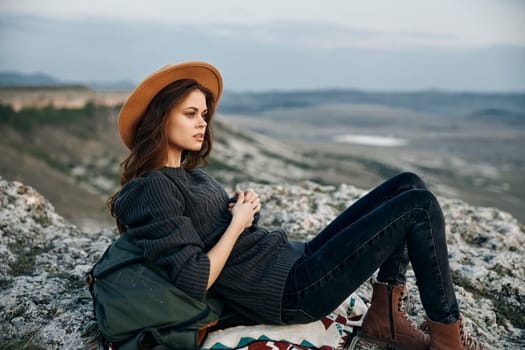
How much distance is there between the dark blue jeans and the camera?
311 centimetres

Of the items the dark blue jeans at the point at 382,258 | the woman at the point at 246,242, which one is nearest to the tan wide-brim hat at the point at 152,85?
the woman at the point at 246,242

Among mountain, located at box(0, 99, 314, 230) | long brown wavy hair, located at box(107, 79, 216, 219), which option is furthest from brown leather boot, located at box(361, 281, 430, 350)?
mountain, located at box(0, 99, 314, 230)

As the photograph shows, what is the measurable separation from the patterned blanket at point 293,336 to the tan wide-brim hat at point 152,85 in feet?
4.75

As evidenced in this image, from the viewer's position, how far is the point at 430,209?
3117 mm

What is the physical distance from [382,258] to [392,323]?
22.7 inches

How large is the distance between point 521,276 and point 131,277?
3.85 meters

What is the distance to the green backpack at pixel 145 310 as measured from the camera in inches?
116

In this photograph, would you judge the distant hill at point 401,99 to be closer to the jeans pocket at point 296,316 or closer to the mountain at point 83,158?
the mountain at point 83,158

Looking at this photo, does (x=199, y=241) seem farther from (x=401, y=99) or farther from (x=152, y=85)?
(x=401, y=99)

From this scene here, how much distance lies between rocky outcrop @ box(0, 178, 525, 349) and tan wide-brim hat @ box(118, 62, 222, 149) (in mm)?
1447

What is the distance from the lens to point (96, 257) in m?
4.94

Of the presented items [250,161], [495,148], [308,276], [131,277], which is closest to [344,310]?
[308,276]

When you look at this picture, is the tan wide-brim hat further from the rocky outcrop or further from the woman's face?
the rocky outcrop

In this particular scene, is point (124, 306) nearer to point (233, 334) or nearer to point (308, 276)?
point (233, 334)
